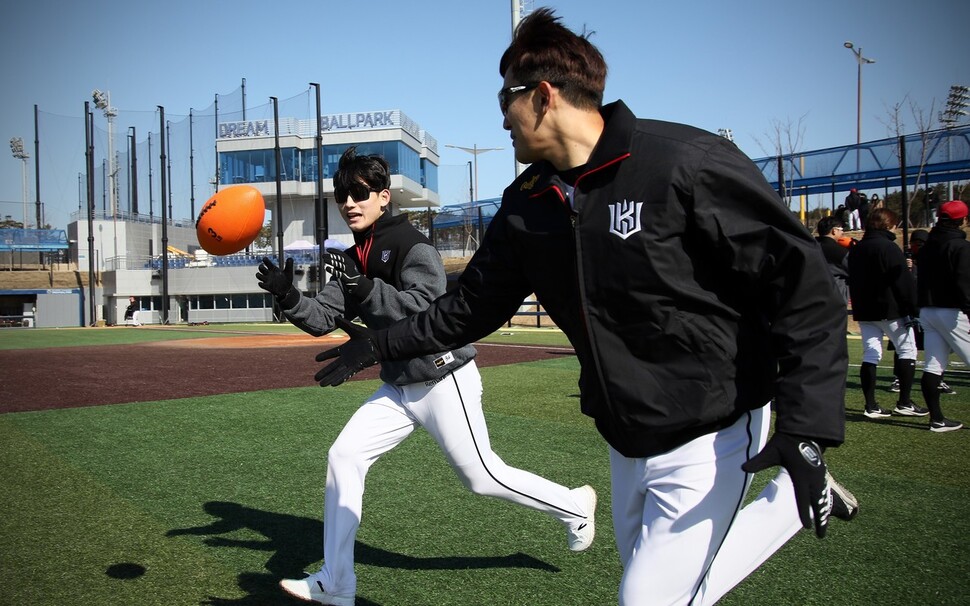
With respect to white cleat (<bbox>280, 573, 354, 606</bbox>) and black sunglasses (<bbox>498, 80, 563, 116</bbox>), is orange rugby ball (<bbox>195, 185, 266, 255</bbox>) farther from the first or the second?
black sunglasses (<bbox>498, 80, 563, 116</bbox>)

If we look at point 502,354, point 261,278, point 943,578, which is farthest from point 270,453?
point 502,354

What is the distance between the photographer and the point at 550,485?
4.20 meters

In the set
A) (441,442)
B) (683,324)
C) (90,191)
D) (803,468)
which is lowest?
(441,442)

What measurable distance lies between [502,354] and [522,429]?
8.36m

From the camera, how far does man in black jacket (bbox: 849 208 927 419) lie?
8359mm

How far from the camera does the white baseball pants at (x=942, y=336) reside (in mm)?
7766

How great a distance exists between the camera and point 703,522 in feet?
7.16

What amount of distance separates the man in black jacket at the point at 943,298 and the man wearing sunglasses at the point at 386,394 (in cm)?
509

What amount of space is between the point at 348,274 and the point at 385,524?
1.77 metres

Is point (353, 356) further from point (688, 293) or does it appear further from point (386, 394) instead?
point (688, 293)

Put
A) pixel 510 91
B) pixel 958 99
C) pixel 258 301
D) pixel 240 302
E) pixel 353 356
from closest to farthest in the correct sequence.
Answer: pixel 510 91 → pixel 353 356 → pixel 958 99 → pixel 258 301 → pixel 240 302

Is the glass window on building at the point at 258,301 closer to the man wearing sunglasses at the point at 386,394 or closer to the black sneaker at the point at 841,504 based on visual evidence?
the man wearing sunglasses at the point at 386,394

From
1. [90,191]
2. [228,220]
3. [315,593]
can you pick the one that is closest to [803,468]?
[315,593]

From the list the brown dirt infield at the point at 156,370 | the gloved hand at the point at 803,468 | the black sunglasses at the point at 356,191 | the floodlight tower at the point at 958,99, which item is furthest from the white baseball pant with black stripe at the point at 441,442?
the floodlight tower at the point at 958,99
